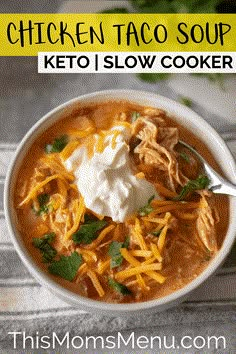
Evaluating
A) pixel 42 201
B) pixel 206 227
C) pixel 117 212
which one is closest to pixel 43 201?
pixel 42 201

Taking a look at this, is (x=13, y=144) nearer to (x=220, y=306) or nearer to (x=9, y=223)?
(x=9, y=223)

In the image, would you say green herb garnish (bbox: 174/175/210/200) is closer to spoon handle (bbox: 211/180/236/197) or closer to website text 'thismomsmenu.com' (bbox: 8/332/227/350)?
spoon handle (bbox: 211/180/236/197)

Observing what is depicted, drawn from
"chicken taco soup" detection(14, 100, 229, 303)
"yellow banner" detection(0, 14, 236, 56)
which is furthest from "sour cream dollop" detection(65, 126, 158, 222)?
"yellow banner" detection(0, 14, 236, 56)

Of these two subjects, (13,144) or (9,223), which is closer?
(9,223)

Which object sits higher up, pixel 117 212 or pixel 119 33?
pixel 119 33

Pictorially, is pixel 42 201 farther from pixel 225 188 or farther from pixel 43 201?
pixel 225 188

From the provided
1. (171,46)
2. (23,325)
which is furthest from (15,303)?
(171,46)
